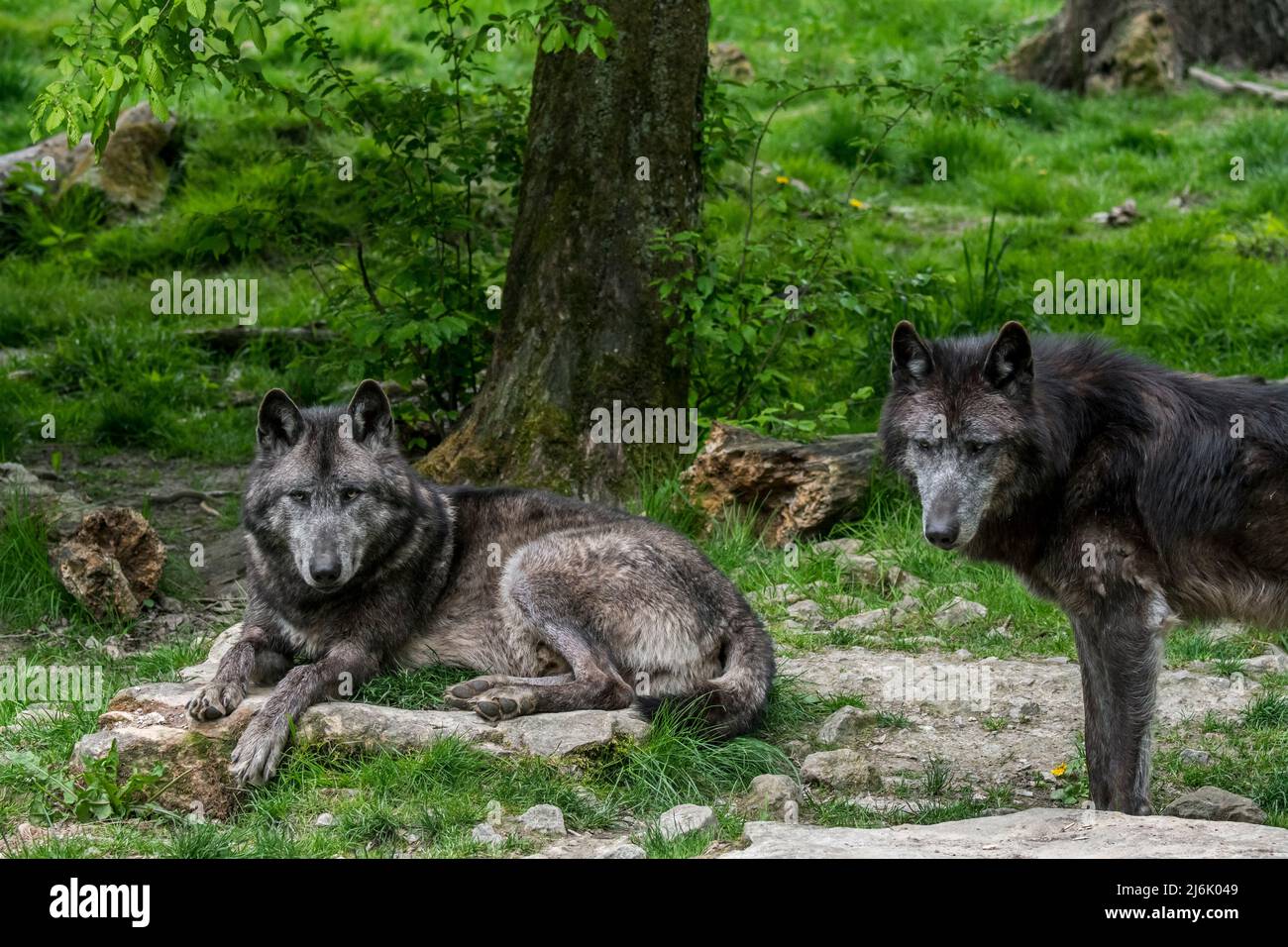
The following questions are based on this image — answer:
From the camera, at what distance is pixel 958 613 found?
7492 mm

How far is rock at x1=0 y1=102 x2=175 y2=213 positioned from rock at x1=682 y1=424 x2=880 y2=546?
7.19 meters

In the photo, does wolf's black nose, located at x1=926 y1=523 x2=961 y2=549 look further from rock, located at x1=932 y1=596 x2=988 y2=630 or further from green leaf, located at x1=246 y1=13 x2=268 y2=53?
green leaf, located at x1=246 y1=13 x2=268 y2=53

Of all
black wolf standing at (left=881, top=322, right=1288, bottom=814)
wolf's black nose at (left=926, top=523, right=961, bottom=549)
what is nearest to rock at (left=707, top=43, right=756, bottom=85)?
black wolf standing at (left=881, top=322, right=1288, bottom=814)

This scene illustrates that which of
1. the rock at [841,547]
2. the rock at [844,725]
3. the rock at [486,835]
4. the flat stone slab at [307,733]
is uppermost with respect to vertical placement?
the rock at [841,547]

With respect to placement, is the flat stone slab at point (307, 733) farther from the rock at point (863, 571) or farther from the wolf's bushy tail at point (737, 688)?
the rock at point (863, 571)

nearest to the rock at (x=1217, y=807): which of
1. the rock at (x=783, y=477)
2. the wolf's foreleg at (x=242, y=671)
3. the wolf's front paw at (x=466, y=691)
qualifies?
the wolf's front paw at (x=466, y=691)

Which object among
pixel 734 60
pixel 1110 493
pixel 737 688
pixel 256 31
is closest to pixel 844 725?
→ pixel 737 688

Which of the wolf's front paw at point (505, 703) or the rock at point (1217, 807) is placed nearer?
the rock at point (1217, 807)

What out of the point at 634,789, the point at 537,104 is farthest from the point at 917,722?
the point at 537,104

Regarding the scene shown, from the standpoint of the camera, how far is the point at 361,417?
6418 mm

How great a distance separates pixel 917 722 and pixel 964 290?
4521mm

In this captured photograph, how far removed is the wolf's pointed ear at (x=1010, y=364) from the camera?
216 inches

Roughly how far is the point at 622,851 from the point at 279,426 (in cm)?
268

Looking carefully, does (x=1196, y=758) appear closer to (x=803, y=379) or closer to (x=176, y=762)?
(x=176, y=762)
